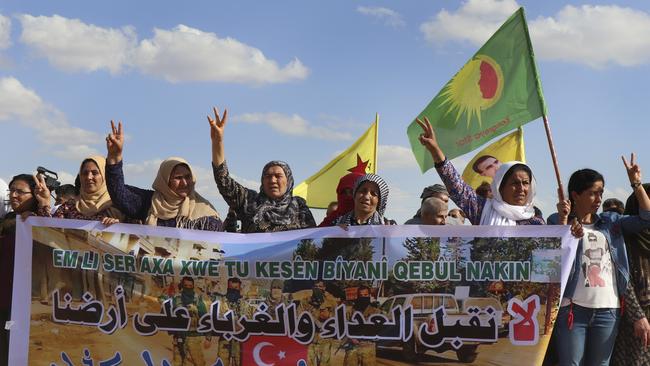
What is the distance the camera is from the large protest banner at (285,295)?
407 cm

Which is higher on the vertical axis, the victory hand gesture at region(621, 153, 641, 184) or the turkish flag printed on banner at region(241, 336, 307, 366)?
the victory hand gesture at region(621, 153, 641, 184)

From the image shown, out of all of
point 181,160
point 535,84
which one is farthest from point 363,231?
point 535,84

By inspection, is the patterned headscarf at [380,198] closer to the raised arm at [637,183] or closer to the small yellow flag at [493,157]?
the raised arm at [637,183]

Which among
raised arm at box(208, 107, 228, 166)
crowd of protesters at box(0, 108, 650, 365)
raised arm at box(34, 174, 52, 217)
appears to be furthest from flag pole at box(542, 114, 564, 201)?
raised arm at box(34, 174, 52, 217)

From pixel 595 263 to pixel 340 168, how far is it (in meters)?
6.49

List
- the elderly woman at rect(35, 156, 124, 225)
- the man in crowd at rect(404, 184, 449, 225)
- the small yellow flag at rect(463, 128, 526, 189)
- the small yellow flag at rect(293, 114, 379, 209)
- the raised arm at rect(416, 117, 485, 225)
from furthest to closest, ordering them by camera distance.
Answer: the small yellow flag at rect(293, 114, 379, 209), the small yellow flag at rect(463, 128, 526, 189), the man in crowd at rect(404, 184, 449, 225), the elderly woman at rect(35, 156, 124, 225), the raised arm at rect(416, 117, 485, 225)

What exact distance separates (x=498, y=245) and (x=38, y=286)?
3.01 metres

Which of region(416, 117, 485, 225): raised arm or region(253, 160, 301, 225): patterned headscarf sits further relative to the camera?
region(253, 160, 301, 225): patterned headscarf

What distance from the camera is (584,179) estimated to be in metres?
4.08

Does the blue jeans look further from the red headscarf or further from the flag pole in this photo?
the red headscarf

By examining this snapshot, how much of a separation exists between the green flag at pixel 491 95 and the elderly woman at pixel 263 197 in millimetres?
2647

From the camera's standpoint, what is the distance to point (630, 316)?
13.3ft

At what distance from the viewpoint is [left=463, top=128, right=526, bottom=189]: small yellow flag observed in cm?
781

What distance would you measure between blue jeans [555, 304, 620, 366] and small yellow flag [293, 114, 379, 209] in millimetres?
5654
